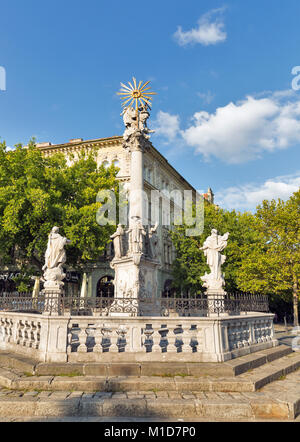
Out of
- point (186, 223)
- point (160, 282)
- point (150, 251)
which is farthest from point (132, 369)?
point (160, 282)

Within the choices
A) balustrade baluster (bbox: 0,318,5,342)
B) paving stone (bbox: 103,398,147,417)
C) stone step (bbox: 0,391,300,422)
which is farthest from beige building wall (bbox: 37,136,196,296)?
paving stone (bbox: 103,398,147,417)

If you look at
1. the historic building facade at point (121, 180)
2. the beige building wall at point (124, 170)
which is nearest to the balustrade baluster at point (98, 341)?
the historic building facade at point (121, 180)

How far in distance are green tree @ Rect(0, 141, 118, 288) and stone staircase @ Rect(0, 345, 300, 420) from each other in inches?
514

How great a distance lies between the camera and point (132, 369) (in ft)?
20.8

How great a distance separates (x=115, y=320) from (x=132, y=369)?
1096 millimetres

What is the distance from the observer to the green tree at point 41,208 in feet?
63.3

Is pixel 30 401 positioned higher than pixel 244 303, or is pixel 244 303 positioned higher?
pixel 244 303

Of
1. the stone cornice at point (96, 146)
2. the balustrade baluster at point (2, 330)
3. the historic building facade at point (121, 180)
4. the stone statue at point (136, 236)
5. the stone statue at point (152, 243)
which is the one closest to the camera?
the balustrade baluster at point (2, 330)

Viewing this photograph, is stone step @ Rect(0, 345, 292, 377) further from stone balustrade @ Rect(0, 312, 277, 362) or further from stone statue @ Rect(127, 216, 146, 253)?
stone statue @ Rect(127, 216, 146, 253)

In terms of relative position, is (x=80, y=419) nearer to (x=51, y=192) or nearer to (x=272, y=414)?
(x=272, y=414)

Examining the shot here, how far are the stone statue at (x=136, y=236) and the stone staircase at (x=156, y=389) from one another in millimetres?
7487

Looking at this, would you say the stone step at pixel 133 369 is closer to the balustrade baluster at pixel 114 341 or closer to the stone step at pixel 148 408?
the balustrade baluster at pixel 114 341
